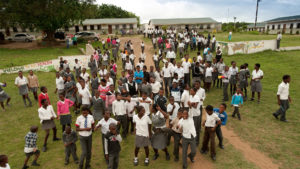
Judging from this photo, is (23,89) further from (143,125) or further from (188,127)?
(188,127)

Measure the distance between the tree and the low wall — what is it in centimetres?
1936

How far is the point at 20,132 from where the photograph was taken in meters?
8.26

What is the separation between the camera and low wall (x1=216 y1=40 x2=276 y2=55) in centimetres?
1947

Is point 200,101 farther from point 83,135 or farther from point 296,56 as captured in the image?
point 296,56

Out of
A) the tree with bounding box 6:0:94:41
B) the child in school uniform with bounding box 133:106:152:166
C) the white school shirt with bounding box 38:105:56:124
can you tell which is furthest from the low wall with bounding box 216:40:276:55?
the tree with bounding box 6:0:94:41

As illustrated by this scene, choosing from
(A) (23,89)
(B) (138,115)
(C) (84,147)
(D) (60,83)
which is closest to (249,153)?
(B) (138,115)

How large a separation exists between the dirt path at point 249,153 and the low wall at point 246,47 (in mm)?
13765

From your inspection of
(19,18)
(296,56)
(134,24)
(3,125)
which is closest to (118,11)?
(134,24)

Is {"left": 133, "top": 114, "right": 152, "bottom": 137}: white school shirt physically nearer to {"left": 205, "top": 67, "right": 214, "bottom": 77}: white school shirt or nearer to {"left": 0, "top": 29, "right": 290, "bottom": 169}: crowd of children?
{"left": 0, "top": 29, "right": 290, "bottom": 169}: crowd of children

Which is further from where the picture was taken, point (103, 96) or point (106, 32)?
point (106, 32)

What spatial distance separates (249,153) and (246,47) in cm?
1587

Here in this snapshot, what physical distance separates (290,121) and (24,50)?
101ft

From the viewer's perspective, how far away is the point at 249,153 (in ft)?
20.7

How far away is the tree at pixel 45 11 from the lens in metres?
25.5
